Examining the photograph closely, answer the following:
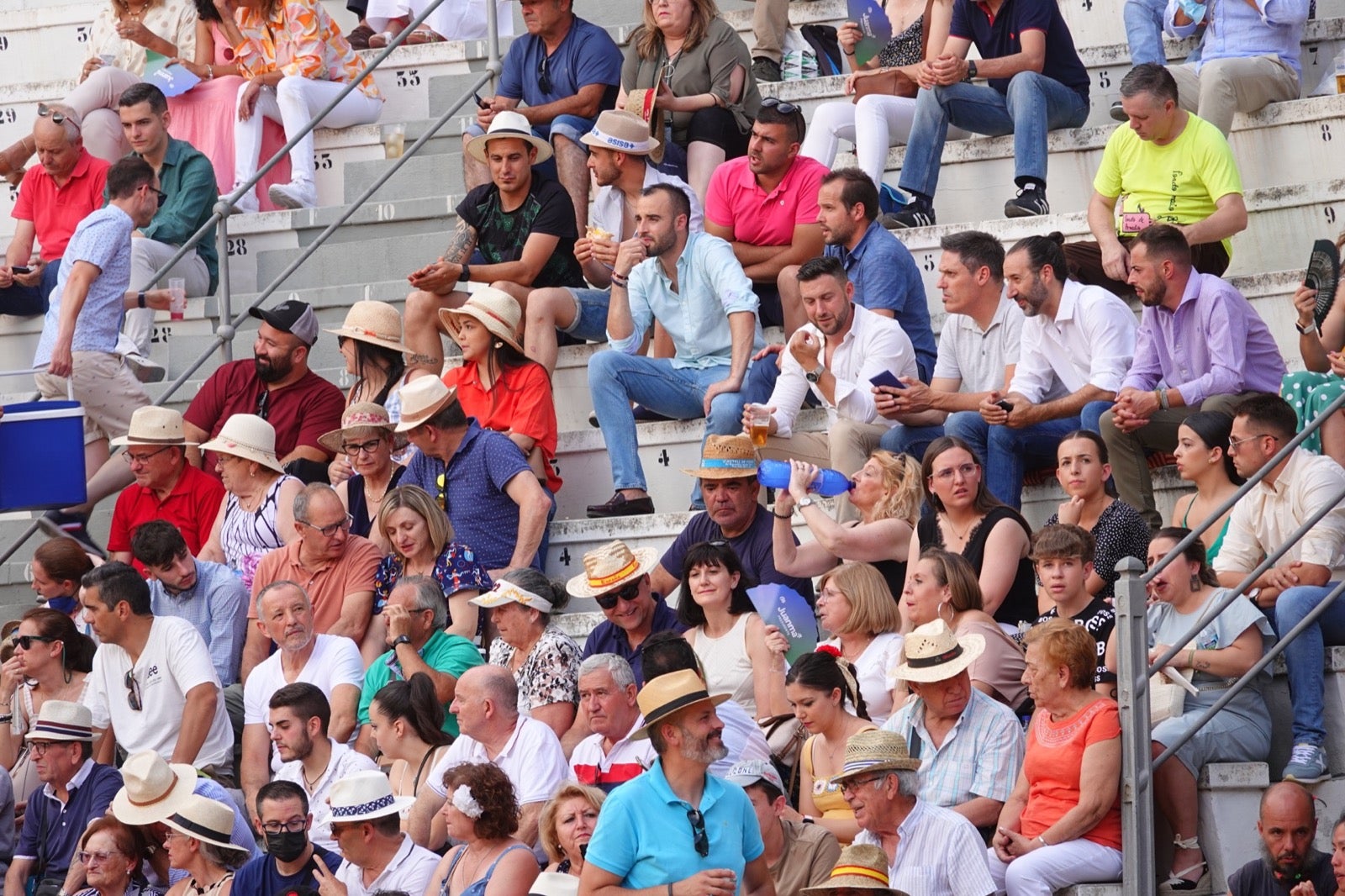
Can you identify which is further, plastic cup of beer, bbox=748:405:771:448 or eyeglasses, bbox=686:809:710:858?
plastic cup of beer, bbox=748:405:771:448

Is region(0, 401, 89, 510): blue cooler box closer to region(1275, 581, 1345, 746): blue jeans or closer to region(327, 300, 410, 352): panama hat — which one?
region(327, 300, 410, 352): panama hat

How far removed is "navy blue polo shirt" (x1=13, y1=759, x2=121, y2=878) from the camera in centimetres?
864

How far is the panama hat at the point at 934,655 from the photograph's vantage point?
7266mm

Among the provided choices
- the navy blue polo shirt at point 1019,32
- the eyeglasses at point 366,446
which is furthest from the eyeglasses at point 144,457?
the navy blue polo shirt at point 1019,32

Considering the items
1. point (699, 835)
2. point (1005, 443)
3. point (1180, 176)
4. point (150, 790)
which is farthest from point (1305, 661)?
point (150, 790)

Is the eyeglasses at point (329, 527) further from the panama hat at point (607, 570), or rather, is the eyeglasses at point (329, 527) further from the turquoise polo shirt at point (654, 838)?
the turquoise polo shirt at point (654, 838)

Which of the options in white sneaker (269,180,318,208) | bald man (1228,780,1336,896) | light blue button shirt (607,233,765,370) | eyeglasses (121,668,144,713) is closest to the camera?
bald man (1228,780,1336,896)

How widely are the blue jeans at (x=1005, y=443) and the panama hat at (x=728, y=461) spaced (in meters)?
0.77

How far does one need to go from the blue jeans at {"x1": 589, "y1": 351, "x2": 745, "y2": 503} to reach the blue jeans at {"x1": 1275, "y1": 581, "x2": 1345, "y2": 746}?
2577 millimetres

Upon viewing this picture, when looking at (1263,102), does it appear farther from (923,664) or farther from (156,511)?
(156,511)

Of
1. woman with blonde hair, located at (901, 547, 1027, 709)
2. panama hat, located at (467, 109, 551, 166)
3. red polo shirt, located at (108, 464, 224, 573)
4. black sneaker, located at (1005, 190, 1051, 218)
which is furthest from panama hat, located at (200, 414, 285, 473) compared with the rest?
black sneaker, located at (1005, 190, 1051, 218)

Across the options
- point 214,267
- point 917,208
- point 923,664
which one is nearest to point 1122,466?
point 923,664

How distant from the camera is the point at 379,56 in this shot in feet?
37.8

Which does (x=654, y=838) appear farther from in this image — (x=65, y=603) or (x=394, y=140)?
(x=394, y=140)
